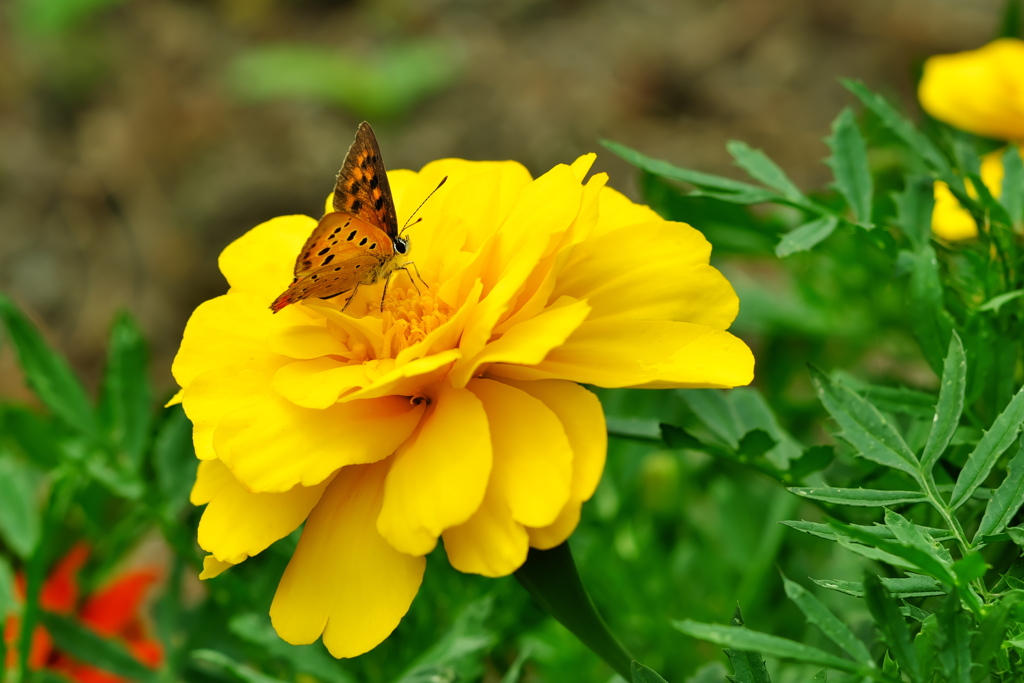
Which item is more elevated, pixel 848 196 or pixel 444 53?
pixel 848 196

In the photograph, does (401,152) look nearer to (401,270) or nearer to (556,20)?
(556,20)

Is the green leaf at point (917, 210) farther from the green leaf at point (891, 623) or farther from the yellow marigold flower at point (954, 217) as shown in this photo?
the green leaf at point (891, 623)

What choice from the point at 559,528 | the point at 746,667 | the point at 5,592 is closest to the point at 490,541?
the point at 559,528

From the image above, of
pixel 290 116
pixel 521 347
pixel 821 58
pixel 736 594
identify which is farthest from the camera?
pixel 290 116

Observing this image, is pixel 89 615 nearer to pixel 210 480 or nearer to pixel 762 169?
pixel 210 480

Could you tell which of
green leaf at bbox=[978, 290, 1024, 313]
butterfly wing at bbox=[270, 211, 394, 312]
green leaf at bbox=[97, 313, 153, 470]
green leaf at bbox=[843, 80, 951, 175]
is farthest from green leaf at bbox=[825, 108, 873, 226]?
green leaf at bbox=[97, 313, 153, 470]

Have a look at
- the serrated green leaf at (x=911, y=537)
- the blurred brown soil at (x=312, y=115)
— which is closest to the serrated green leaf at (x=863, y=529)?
the serrated green leaf at (x=911, y=537)

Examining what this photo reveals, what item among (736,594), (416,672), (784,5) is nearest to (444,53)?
(784,5)

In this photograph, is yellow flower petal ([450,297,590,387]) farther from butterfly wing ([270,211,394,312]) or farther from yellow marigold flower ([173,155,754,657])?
butterfly wing ([270,211,394,312])
